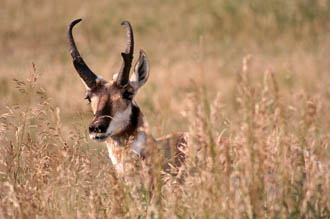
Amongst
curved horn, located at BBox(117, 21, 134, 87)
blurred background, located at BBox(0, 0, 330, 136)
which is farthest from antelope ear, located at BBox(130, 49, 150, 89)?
blurred background, located at BBox(0, 0, 330, 136)

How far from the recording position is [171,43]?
61.8ft

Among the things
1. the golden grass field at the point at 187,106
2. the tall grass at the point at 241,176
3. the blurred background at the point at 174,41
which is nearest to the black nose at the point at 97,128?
the golden grass field at the point at 187,106

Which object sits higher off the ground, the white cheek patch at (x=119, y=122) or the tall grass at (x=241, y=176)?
the tall grass at (x=241, y=176)

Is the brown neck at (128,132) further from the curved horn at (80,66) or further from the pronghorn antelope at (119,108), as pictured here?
the curved horn at (80,66)

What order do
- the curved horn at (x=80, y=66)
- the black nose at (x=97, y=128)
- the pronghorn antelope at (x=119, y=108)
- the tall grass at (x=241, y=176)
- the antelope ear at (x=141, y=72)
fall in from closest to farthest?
the tall grass at (x=241, y=176) < the black nose at (x=97, y=128) < the pronghorn antelope at (x=119, y=108) < the curved horn at (x=80, y=66) < the antelope ear at (x=141, y=72)

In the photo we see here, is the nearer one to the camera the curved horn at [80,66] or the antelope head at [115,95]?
the antelope head at [115,95]

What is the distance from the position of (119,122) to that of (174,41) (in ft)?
45.3

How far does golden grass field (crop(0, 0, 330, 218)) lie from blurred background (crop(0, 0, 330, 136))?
56 mm

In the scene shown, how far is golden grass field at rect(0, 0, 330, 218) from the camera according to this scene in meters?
3.57

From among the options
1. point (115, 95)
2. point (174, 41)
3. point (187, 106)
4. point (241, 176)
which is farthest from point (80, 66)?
point (174, 41)

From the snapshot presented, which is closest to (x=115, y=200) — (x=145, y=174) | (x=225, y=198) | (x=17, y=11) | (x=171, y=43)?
(x=145, y=174)

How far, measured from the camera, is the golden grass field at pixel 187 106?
11.7 feet

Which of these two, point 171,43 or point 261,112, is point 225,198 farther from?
point 171,43

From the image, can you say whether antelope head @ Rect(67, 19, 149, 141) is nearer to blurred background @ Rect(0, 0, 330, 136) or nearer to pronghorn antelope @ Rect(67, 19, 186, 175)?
pronghorn antelope @ Rect(67, 19, 186, 175)
